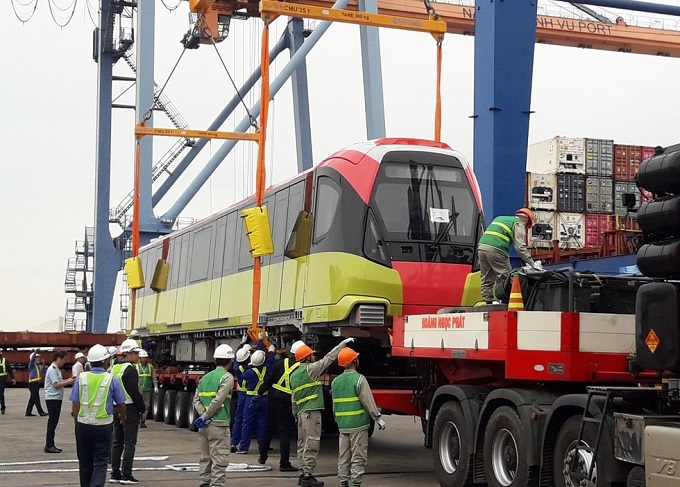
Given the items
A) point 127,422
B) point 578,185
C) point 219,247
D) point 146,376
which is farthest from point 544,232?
point 127,422

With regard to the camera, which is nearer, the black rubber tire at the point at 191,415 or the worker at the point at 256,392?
the worker at the point at 256,392

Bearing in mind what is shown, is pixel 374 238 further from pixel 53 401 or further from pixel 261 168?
pixel 53 401

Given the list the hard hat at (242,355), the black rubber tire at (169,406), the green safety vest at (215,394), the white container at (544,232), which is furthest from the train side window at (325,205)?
the white container at (544,232)

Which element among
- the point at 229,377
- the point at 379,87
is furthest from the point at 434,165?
the point at 379,87

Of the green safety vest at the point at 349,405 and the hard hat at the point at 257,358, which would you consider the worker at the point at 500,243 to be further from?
the hard hat at the point at 257,358

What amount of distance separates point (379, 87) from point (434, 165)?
1618 centimetres

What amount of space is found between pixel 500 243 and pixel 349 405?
9.46 ft

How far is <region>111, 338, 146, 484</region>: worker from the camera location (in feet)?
41.1

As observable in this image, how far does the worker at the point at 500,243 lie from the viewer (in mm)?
12312

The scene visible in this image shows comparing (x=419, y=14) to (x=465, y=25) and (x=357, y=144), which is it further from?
(x=357, y=144)

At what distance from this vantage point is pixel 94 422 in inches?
393

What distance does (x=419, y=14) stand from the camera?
40.3 metres

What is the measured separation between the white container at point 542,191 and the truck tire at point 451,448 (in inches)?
839

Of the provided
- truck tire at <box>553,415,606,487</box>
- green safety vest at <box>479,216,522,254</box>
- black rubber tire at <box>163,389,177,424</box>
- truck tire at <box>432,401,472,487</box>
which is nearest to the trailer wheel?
truck tire at <box>432,401,472,487</box>
